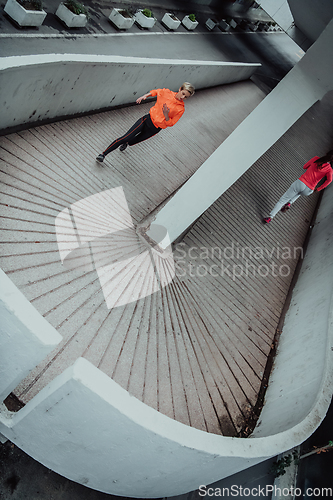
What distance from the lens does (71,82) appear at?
535 cm

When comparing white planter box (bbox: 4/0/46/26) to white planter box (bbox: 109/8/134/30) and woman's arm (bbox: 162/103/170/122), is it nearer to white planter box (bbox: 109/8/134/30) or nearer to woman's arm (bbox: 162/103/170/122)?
white planter box (bbox: 109/8/134/30)

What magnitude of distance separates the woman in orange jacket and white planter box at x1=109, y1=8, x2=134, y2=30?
811 centimetres

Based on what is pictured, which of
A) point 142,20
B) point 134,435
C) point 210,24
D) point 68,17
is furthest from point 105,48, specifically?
point 134,435

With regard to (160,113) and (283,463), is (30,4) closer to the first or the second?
(160,113)

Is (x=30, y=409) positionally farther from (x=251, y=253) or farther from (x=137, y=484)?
(x=251, y=253)

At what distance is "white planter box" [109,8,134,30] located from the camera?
11609mm

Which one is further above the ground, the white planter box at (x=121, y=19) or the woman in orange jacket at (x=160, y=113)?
the woman in orange jacket at (x=160, y=113)

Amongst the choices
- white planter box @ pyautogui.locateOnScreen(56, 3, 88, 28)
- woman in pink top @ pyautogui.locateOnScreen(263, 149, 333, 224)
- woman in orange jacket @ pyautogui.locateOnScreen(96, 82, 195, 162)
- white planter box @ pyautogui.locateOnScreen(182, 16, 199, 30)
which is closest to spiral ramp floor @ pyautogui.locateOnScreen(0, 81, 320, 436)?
woman in orange jacket @ pyautogui.locateOnScreen(96, 82, 195, 162)

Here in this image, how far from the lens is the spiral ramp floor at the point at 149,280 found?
3.73m

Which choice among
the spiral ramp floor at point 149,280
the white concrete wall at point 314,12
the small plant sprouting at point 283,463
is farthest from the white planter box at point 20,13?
the small plant sprouting at point 283,463

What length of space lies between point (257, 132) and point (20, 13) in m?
7.28

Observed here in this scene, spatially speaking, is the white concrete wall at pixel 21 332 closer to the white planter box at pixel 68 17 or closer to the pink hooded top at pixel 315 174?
the pink hooded top at pixel 315 174

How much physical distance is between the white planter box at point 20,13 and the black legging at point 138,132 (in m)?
5.55

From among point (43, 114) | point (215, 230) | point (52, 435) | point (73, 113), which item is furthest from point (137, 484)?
point (73, 113)
